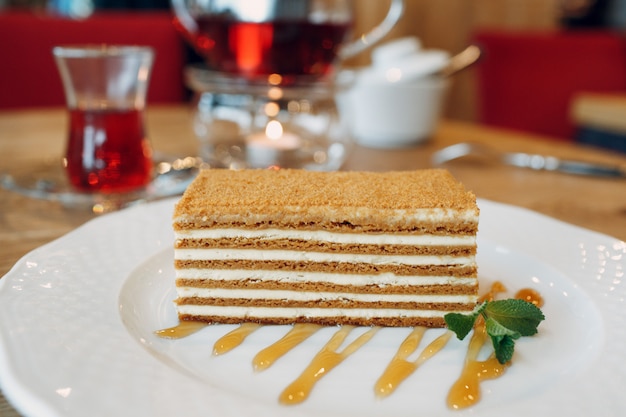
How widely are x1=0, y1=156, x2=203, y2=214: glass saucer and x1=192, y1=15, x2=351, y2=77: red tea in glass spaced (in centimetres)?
32

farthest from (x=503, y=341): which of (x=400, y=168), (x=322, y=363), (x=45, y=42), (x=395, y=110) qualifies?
(x=45, y=42)

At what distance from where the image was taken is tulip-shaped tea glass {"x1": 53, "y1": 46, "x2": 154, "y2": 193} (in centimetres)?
129

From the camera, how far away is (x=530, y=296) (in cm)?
100

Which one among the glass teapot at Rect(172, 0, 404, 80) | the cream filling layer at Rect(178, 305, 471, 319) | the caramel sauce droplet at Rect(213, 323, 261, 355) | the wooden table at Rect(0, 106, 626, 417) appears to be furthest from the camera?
the glass teapot at Rect(172, 0, 404, 80)

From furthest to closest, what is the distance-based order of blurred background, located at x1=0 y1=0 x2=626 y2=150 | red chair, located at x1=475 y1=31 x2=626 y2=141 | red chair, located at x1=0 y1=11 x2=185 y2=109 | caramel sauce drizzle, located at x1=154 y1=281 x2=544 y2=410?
1. red chair, located at x1=475 y1=31 x2=626 y2=141
2. blurred background, located at x1=0 y1=0 x2=626 y2=150
3. red chair, located at x1=0 y1=11 x2=185 y2=109
4. caramel sauce drizzle, located at x1=154 y1=281 x2=544 y2=410

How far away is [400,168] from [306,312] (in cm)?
78

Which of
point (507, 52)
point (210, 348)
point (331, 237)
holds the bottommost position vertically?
point (507, 52)

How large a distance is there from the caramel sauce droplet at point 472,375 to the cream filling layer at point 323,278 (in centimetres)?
12

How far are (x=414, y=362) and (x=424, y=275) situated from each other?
19 centimetres

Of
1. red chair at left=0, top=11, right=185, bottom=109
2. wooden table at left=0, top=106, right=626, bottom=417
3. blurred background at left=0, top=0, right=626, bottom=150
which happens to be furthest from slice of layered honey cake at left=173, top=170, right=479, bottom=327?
red chair at left=0, top=11, right=185, bottom=109

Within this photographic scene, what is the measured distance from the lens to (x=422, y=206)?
0.92 m

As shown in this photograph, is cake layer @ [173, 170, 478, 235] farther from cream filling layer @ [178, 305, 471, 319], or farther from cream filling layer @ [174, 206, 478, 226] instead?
cream filling layer @ [178, 305, 471, 319]

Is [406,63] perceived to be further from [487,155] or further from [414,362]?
[414,362]

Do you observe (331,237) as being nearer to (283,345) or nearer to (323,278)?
(323,278)
